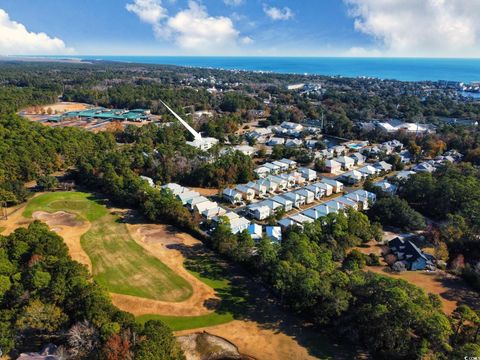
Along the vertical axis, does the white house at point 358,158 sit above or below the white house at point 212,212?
above

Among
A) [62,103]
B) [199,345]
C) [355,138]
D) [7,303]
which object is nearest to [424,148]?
[355,138]

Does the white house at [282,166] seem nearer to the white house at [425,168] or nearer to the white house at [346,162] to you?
the white house at [346,162]

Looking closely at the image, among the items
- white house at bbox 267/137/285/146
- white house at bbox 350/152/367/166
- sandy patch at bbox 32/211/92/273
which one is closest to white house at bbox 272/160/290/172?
white house at bbox 350/152/367/166

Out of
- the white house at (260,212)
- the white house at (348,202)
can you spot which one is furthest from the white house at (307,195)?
the white house at (260,212)

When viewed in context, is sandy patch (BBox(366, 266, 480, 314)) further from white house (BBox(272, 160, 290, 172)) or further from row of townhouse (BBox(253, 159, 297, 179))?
white house (BBox(272, 160, 290, 172))

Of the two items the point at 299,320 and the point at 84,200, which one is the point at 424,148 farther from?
the point at 84,200

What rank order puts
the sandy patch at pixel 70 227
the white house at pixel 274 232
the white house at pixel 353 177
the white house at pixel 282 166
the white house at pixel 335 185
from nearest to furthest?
the sandy patch at pixel 70 227 → the white house at pixel 274 232 → the white house at pixel 335 185 → the white house at pixel 353 177 → the white house at pixel 282 166

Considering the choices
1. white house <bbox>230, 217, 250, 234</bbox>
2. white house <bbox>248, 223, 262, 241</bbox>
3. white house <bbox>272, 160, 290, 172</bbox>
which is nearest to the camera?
white house <bbox>248, 223, 262, 241</bbox>
